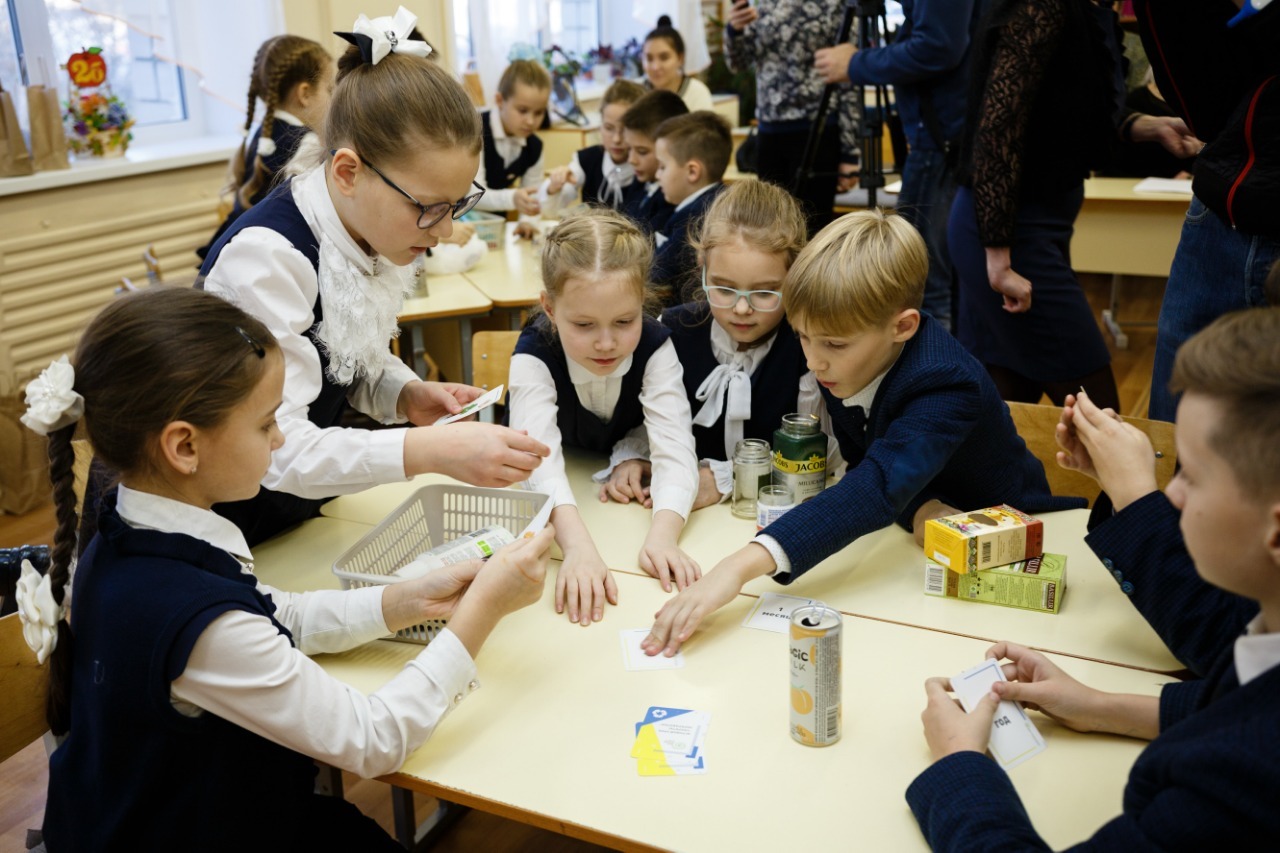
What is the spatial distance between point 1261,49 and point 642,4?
6.33 metres

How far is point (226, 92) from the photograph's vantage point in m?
5.15

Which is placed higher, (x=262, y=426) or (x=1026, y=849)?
(x=262, y=426)

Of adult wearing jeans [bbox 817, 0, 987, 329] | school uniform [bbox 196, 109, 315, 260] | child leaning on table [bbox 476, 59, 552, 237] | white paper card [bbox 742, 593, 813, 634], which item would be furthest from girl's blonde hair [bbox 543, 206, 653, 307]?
child leaning on table [bbox 476, 59, 552, 237]

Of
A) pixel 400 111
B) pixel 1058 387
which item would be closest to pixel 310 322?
pixel 400 111

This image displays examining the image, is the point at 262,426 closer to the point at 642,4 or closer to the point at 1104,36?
the point at 1104,36

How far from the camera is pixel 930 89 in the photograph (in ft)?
11.3

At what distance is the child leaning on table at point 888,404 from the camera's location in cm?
168

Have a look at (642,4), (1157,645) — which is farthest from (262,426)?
(642,4)

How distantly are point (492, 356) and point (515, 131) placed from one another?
292 centimetres

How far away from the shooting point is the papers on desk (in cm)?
485

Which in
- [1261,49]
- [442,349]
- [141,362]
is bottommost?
[442,349]

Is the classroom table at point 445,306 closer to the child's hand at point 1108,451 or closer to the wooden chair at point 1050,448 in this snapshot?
the wooden chair at point 1050,448

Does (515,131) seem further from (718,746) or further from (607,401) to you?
(718,746)

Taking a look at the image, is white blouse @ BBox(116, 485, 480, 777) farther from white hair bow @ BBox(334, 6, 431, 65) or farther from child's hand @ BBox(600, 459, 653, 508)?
white hair bow @ BBox(334, 6, 431, 65)
